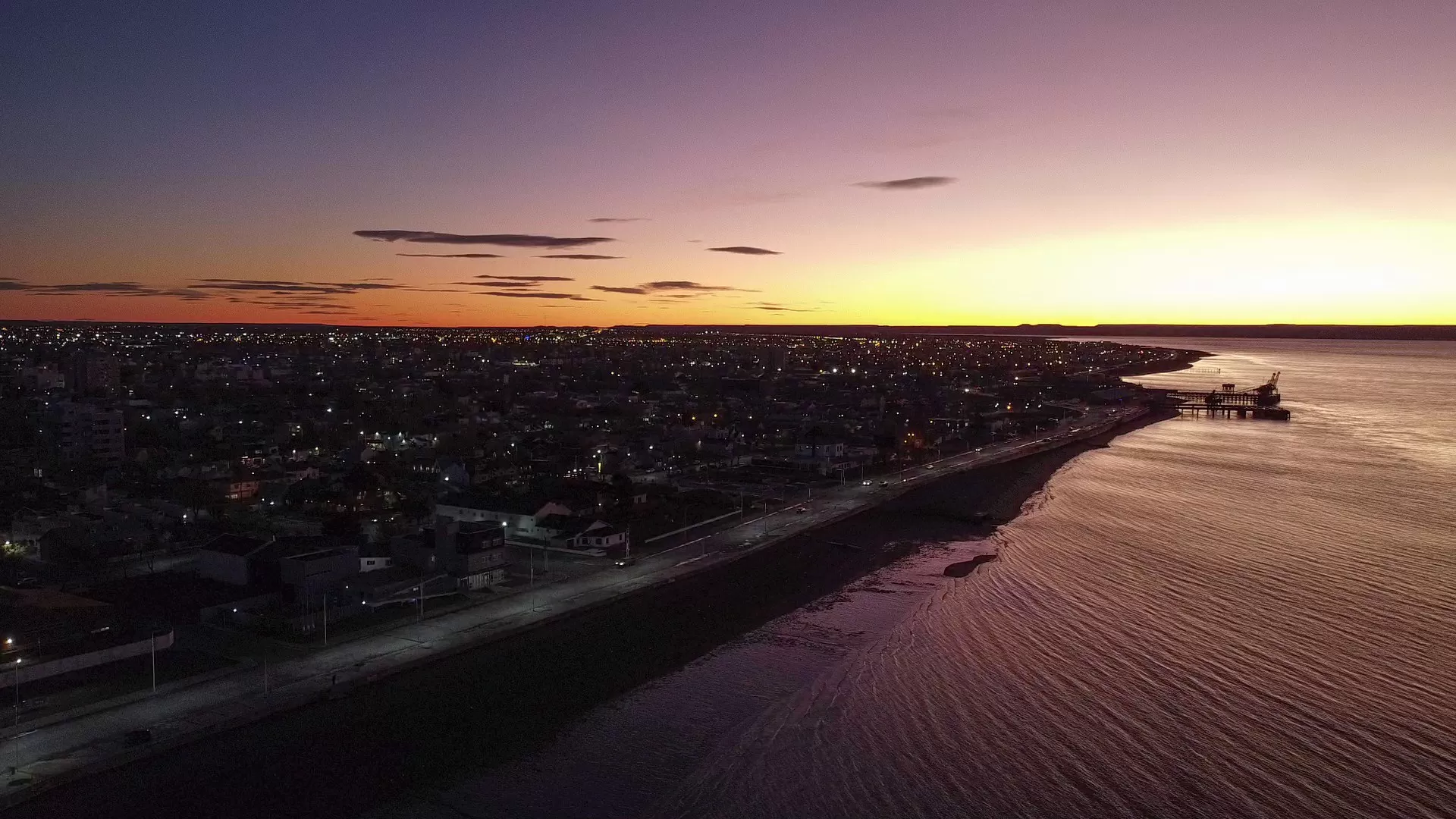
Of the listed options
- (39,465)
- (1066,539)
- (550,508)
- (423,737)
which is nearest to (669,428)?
(550,508)

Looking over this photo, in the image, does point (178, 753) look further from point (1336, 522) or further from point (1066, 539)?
point (1336, 522)

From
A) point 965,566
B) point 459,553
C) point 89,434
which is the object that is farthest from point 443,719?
point 89,434

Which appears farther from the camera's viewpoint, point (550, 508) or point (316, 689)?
point (550, 508)

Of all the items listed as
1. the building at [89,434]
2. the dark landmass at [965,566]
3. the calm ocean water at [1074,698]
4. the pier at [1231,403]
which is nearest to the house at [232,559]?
the calm ocean water at [1074,698]

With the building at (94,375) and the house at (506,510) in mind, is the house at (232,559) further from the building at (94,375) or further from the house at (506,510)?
the building at (94,375)

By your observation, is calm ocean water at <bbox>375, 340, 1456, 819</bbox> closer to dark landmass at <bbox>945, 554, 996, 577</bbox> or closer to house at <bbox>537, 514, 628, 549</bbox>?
dark landmass at <bbox>945, 554, 996, 577</bbox>

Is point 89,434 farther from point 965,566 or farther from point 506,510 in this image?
point 965,566
